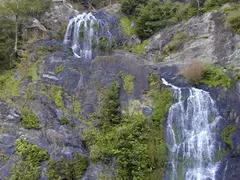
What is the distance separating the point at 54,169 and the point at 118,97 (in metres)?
5.75

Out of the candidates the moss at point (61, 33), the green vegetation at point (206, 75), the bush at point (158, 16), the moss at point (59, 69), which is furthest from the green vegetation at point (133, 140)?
the moss at point (61, 33)

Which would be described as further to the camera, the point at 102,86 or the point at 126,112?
the point at 102,86

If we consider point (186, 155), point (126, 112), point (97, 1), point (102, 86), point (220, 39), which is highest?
point (97, 1)

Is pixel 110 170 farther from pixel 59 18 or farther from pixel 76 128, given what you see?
pixel 59 18

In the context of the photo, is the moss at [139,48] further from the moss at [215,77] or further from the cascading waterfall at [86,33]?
the moss at [215,77]

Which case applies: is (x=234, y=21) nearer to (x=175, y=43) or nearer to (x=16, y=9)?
(x=175, y=43)

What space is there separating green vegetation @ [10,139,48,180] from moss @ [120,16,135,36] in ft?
50.5

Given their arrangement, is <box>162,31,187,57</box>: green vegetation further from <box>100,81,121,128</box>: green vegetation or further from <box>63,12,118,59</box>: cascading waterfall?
<box>100,81,121,128</box>: green vegetation

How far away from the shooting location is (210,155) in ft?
47.8

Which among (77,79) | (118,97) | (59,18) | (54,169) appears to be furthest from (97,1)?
(54,169)

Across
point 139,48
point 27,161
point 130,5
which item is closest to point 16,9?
point 139,48

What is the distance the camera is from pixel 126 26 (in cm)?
2847

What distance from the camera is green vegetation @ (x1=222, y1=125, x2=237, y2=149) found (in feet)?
47.6

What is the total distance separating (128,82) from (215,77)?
18.0ft
